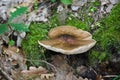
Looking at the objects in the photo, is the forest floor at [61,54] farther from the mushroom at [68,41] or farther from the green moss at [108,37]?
the mushroom at [68,41]

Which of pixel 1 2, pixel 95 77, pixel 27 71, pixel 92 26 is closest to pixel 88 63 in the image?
pixel 95 77

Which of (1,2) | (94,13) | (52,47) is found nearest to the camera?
(52,47)

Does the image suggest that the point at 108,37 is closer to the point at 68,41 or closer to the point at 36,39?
the point at 68,41

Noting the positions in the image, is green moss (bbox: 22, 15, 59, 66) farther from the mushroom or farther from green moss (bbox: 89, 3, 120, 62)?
green moss (bbox: 89, 3, 120, 62)

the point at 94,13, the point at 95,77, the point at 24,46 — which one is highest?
the point at 94,13

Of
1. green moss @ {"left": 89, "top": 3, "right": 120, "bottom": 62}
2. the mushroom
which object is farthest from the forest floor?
the mushroom

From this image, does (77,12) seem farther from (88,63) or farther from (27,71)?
(27,71)

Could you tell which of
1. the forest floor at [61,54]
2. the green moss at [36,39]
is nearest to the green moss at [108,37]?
the forest floor at [61,54]

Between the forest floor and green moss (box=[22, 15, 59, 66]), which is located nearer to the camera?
the forest floor
